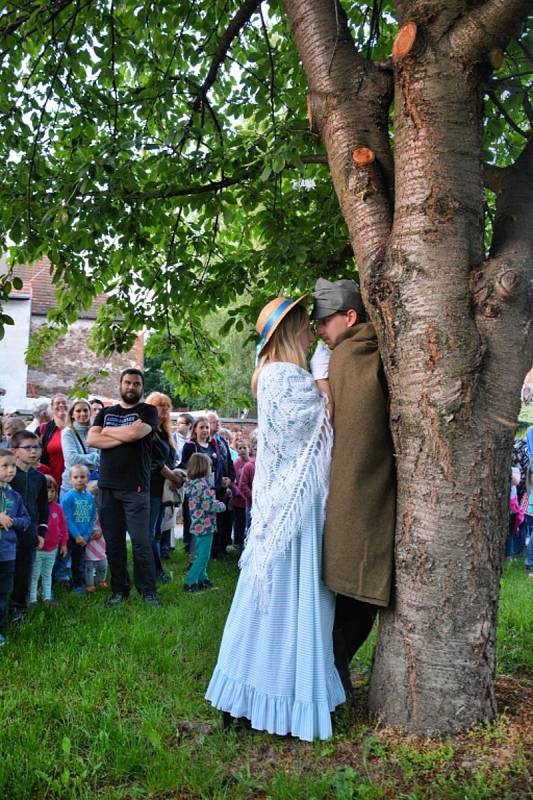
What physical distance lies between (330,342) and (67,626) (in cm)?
306

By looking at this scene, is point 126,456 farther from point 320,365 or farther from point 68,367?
point 68,367

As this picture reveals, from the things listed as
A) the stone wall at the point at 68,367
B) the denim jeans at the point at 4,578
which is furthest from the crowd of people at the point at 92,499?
the stone wall at the point at 68,367

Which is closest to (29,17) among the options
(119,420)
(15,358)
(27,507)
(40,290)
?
(119,420)

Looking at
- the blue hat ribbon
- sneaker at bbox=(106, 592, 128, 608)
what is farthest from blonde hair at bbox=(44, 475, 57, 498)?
the blue hat ribbon

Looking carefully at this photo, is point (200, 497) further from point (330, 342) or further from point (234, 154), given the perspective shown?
point (330, 342)

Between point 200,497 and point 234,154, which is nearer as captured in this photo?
point 234,154

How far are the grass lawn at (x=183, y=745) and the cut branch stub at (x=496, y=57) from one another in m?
3.06

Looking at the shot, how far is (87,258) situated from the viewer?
21.8 ft

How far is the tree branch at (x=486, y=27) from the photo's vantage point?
3229 mm

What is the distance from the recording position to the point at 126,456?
643cm

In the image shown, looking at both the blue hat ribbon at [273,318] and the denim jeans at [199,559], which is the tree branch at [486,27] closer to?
the blue hat ribbon at [273,318]

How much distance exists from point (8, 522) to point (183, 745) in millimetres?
2483

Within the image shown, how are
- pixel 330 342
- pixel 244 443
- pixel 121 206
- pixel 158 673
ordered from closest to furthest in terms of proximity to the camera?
pixel 330 342 → pixel 158 673 → pixel 121 206 → pixel 244 443

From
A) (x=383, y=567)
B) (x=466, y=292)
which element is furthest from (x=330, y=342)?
(x=383, y=567)
